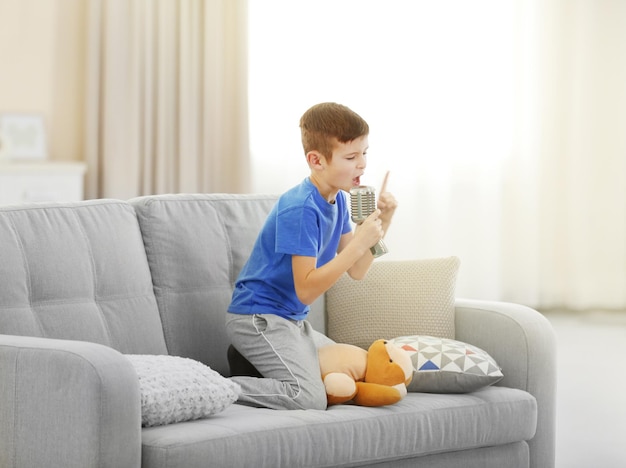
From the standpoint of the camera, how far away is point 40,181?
500cm

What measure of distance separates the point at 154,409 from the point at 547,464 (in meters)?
1.11

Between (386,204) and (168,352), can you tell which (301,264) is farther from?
(168,352)

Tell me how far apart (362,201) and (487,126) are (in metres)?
3.76

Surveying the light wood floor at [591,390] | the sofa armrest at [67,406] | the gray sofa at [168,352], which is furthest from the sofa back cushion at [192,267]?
the light wood floor at [591,390]

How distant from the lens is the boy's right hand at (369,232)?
236 centimetres

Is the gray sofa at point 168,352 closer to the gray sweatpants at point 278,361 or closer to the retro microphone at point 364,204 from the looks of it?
the gray sweatpants at point 278,361

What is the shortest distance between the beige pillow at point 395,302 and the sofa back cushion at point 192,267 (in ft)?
1.08

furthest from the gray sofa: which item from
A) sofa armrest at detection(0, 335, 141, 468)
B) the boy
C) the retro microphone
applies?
the retro microphone

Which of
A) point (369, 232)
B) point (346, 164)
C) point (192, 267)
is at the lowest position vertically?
point (192, 267)

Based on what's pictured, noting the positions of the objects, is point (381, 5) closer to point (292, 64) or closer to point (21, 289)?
point (292, 64)

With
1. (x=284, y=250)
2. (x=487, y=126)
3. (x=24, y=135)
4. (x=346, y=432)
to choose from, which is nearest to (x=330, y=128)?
(x=284, y=250)

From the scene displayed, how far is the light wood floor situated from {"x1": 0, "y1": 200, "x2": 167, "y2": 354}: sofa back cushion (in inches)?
54.9

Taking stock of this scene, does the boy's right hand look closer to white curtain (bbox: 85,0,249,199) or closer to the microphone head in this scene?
the microphone head

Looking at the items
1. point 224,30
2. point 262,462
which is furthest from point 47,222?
point 224,30
